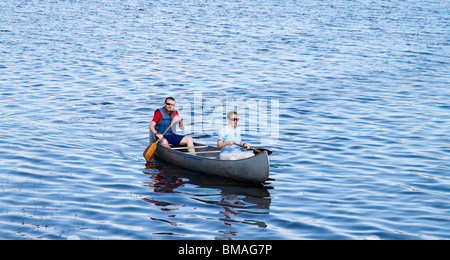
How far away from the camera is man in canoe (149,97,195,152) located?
16.8m

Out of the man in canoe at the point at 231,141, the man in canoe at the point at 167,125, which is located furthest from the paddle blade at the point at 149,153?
the man in canoe at the point at 231,141

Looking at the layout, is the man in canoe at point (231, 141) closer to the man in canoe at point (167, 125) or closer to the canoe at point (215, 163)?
the canoe at point (215, 163)

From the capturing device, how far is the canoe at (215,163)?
14.3 meters

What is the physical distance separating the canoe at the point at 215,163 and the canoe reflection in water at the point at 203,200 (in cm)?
18

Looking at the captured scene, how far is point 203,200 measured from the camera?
13.4 meters

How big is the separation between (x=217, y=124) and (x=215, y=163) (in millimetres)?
7154

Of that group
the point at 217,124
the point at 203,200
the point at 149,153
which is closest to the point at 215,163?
the point at 203,200

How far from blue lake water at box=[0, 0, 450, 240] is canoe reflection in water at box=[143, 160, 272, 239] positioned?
0.20ft

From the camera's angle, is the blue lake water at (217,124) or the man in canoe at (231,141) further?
the man in canoe at (231,141)

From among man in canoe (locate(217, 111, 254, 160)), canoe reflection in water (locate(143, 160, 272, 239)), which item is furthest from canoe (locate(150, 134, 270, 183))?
man in canoe (locate(217, 111, 254, 160))

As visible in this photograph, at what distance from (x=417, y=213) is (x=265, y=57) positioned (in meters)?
24.9

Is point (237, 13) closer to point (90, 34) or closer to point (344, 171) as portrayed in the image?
point (90, 34)

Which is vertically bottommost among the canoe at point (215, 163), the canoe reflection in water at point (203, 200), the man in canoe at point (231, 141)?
the canoe reflection in water at point (203, 200)
